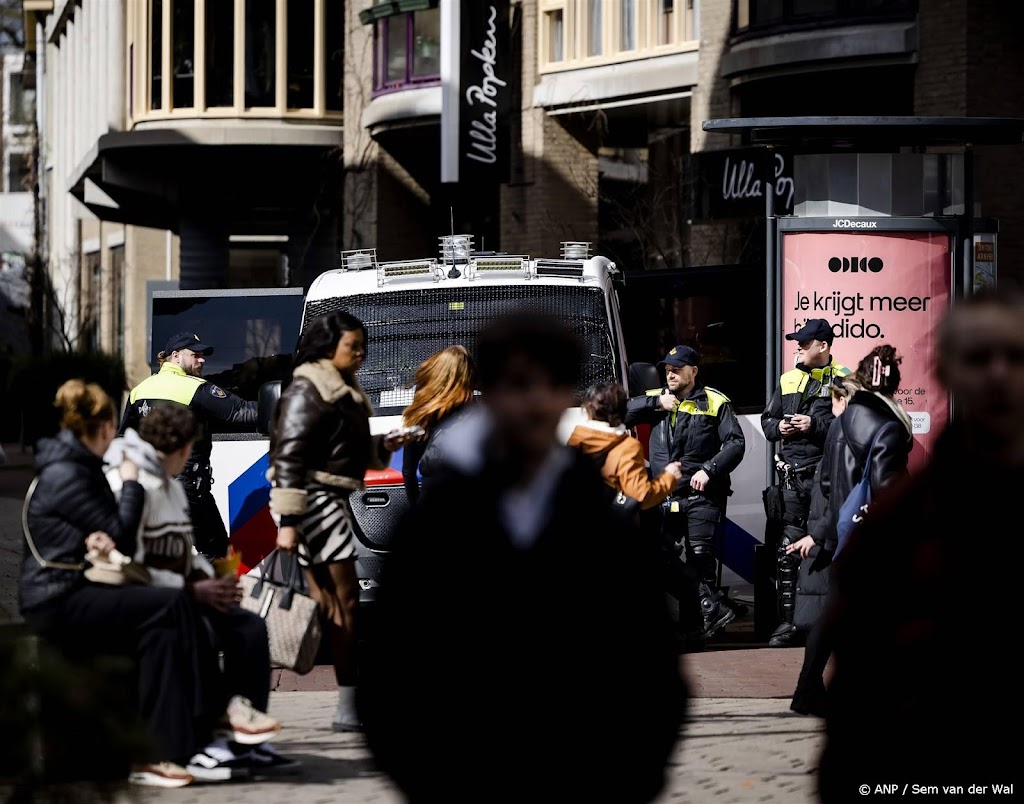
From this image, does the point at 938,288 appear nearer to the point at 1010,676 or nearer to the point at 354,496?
the point at 354,496

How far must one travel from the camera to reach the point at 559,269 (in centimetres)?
1043

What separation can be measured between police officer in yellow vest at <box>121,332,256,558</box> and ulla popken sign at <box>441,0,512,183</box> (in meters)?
12.1

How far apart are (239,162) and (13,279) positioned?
2678 centimetres

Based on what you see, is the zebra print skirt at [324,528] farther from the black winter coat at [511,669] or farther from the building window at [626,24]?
the building window at [626,24]

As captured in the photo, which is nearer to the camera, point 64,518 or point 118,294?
point 64,518

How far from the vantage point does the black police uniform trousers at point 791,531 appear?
10.4m

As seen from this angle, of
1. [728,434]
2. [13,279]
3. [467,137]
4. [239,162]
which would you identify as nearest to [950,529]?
[728,434]

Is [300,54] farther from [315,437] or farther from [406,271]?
[315,437]

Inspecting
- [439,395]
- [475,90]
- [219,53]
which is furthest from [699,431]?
[219,53]

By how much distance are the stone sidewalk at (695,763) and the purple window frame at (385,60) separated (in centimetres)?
1800

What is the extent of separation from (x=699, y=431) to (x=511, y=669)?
7539mm

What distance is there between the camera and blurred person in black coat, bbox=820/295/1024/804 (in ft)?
10.4

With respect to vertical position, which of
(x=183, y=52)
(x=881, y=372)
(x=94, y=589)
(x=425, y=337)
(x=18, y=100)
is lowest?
(x=94, y=589)

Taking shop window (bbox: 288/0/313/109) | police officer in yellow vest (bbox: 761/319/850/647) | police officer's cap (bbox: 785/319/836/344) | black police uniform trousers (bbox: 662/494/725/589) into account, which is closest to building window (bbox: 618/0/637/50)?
shop window (bbox: 288/0/313/109)
